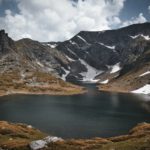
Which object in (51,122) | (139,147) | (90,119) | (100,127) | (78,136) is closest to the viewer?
(139,147)

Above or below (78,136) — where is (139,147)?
above

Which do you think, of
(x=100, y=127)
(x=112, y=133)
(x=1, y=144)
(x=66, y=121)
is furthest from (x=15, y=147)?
(x=66, y=121)

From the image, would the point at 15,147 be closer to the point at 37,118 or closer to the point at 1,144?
the point at 1,144

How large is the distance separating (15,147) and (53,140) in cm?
743

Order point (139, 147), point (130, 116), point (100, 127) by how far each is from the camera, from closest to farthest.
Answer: point (139, 147)
point (100, 127)
point (130, 116)

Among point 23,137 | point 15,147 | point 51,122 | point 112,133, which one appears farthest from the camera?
point 51,122

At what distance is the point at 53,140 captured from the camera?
189 ft

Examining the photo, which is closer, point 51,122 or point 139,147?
point 139,147

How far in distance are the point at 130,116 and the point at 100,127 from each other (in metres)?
41.4

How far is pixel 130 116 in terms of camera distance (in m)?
169

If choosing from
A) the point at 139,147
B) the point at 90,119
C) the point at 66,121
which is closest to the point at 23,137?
the point at 139,147

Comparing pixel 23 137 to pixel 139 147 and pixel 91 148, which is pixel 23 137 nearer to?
pixel 91 148

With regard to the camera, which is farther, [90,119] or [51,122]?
[90,119]

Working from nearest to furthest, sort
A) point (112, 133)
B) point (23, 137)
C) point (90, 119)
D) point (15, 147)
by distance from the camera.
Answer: point (15, 147) → point (23, 137) → point (112, 133) → point (90, 119)
